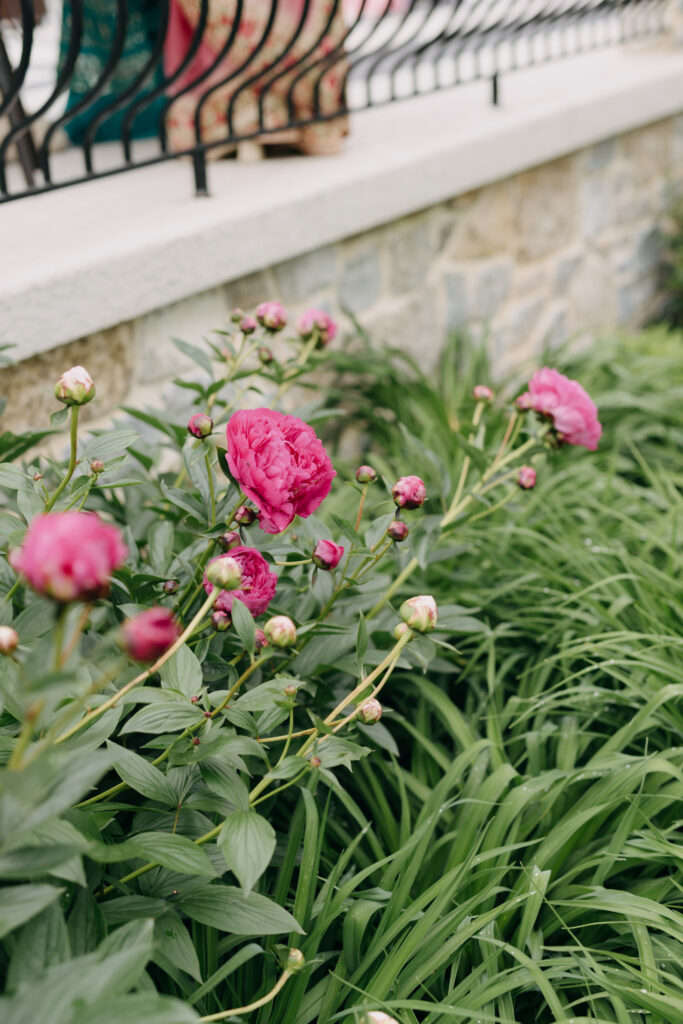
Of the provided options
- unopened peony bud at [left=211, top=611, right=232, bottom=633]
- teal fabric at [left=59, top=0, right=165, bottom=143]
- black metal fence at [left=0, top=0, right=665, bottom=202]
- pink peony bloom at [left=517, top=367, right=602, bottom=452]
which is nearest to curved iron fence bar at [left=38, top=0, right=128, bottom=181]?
black metal fence at [left=0, top=0, right=665, bottom=202]

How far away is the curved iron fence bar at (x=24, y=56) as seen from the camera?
1593 mm

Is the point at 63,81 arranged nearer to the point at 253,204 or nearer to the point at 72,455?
the point at 253,204

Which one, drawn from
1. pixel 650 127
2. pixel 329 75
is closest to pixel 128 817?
pixel 329 75

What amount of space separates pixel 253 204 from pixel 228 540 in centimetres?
126

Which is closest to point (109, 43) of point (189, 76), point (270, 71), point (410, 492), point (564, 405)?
point (189, 76)

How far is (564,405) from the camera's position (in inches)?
52.6

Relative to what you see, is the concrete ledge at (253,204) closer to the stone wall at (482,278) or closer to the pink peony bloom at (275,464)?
the stone wall at (482,278)

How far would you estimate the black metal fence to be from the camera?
6.09 ft

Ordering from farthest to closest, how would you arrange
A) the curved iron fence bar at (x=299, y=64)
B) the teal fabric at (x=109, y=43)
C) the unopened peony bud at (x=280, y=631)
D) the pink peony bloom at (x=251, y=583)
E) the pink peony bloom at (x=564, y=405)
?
the teal fabric at (x=109, y=43), the curved iron fence bar at (x=299, y=64), the pink peony bloom at (x=564, y=405), the pink peony bloom at (x=251, y=583), the unopened peony bud at (x=280, y=631)

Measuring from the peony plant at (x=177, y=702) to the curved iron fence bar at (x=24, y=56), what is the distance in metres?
0.78

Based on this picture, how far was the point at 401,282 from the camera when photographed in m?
2.66

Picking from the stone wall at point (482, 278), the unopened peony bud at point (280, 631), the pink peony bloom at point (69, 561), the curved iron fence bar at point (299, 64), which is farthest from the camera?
the curved iron fence bar at point (299, 64)

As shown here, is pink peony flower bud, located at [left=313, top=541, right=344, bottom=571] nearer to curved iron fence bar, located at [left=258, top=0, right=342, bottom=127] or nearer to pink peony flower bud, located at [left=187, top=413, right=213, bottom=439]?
pink peony flower bud, located at [left=187, top=413, right=213, bottom=439]

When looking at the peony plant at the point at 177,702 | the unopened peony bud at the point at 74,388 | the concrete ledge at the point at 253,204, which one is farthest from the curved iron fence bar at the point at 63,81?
the unopened peony bud at the point at 74,388
